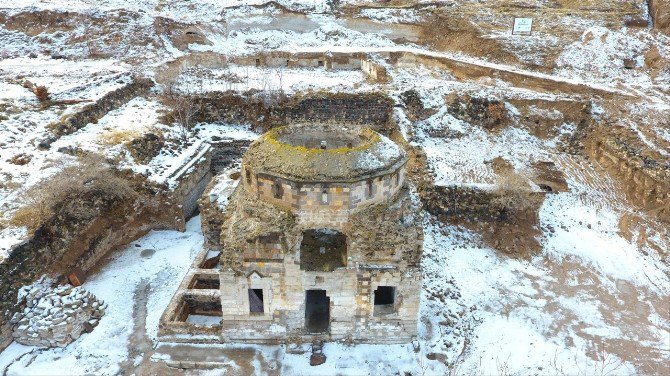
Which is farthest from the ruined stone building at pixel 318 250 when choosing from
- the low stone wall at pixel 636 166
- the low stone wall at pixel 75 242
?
the low stone wall at pixel 636 166

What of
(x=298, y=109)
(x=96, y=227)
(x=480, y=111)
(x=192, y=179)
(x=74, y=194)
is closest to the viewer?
(x=74, y=194)

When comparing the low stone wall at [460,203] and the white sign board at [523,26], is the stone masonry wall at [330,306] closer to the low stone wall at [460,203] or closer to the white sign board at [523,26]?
the low stone wall at [460,203]

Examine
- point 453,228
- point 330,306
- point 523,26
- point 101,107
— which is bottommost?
point 453,228

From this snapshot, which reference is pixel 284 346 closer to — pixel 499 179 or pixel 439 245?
pixel 439 245

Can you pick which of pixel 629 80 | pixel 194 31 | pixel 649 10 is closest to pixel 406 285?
pixel 629 80

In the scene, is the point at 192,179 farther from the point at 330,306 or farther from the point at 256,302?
the point at 330,306

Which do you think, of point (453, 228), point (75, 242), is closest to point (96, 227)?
point (75, 242)
